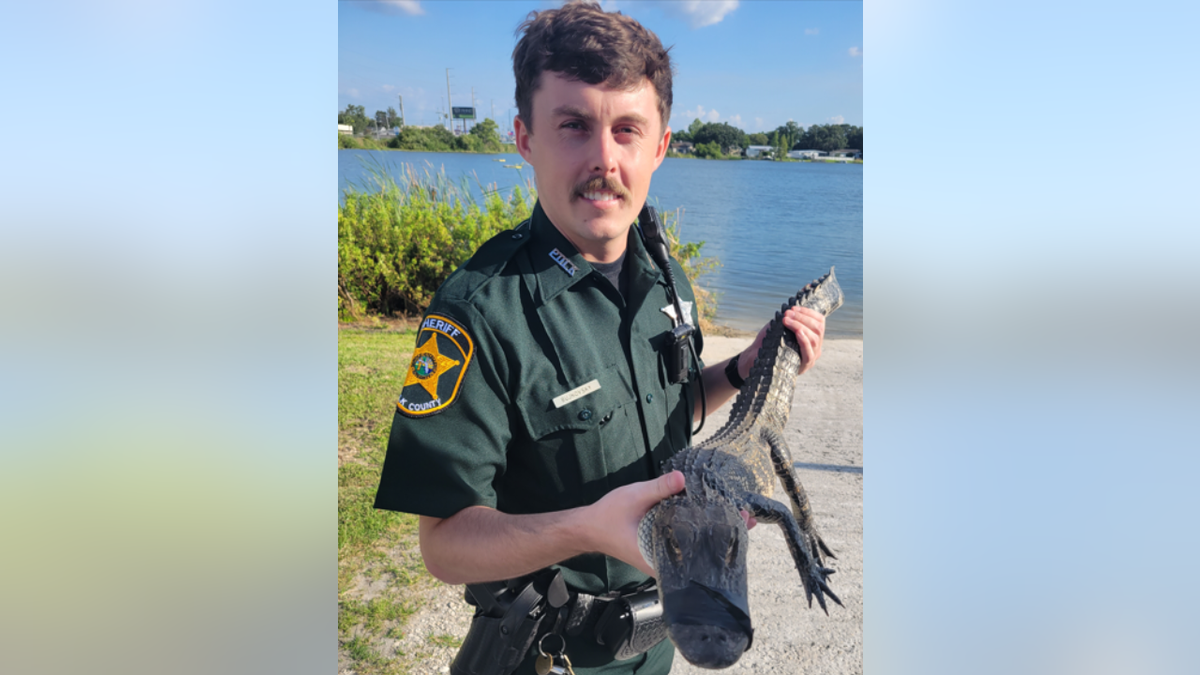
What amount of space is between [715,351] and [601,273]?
386 centimetres

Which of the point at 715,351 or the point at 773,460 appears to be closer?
the point at 773,460

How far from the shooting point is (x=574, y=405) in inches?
63.0

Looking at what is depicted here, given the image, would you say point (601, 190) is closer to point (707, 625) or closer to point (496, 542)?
point (496, 542)

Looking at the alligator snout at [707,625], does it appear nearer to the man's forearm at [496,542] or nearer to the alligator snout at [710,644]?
the alligator snout at [710,644]

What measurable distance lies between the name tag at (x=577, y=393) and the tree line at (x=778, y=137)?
274 centimetres

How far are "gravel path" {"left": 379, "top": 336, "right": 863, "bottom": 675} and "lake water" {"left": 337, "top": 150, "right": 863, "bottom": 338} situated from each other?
0.76m

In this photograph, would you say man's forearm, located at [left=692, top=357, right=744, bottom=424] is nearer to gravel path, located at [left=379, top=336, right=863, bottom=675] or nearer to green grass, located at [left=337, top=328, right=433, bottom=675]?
gravel path, located at [left=379, top=336, right=863, bottom=675]

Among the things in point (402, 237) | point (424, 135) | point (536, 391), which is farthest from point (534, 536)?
point (402, 237)

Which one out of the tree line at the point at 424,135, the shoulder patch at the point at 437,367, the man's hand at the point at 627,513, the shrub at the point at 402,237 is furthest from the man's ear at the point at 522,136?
the shrub at the point at 402,237

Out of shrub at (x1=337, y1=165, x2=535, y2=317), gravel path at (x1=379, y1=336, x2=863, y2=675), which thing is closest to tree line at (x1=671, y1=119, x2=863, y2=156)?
shrub at (x1=337, y1=165, x2=535, y2=317)

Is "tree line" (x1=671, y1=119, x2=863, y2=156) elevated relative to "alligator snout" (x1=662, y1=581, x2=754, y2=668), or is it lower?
elevated

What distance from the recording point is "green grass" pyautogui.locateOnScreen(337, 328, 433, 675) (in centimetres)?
319
